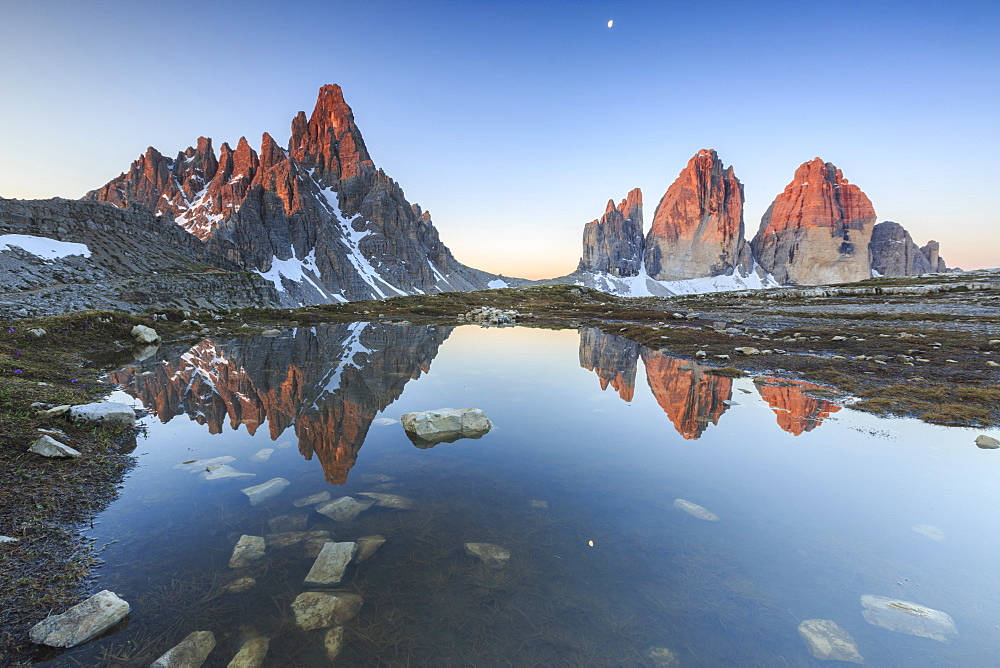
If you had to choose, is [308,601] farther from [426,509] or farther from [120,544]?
[120,544]

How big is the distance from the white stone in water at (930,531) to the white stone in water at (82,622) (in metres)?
10.9

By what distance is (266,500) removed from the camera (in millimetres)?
6719

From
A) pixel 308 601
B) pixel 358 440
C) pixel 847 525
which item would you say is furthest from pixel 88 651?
pixel 847 525

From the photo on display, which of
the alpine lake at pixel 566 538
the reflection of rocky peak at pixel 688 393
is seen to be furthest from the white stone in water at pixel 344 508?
the reflection of rocky peak at pixel 688 393

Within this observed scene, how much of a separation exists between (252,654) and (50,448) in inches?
278

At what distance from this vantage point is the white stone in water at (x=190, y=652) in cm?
358

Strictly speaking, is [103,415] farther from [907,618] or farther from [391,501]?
[907,618]

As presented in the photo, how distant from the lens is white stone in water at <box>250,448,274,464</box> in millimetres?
8359

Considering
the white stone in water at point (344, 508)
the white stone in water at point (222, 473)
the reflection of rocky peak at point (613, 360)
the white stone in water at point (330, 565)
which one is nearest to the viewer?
the white stone in water at point (330, 565)

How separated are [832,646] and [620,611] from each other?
2.19 m

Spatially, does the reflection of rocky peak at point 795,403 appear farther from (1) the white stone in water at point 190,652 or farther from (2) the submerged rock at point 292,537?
(1) the white stone in water at point 190,652

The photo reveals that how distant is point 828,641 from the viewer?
411cm

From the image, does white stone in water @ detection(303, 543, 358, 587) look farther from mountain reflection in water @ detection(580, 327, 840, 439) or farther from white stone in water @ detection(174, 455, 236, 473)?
mountain reflection in water @ detection(580, 327, 840, 439)

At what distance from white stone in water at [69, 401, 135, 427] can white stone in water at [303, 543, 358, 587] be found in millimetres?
8196
